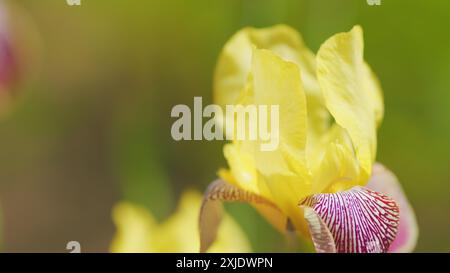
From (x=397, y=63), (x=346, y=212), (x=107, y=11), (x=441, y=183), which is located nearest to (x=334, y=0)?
(x=397, y=63)

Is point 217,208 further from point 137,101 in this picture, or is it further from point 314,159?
point 137,101

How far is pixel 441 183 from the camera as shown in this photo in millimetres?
1758

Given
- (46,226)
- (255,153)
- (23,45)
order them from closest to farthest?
(255,153), (23,45), (46,226)

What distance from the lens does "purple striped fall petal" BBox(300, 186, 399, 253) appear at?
882 mm

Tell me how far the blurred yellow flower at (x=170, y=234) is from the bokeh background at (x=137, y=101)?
236 millimetres

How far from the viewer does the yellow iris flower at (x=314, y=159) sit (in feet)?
3.02

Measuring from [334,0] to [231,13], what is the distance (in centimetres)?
31

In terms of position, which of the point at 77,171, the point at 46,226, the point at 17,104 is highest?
the point at 17,104

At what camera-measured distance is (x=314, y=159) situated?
3.48 ft

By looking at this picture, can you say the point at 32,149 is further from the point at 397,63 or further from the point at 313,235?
the point at 313,235

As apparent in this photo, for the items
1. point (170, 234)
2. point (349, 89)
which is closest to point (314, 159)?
point (349, 89)

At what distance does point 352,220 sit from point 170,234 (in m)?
0.49

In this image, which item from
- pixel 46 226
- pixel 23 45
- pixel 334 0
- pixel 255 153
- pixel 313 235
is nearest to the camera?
pixel 313 235

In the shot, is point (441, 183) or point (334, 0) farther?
point (441, 183)
